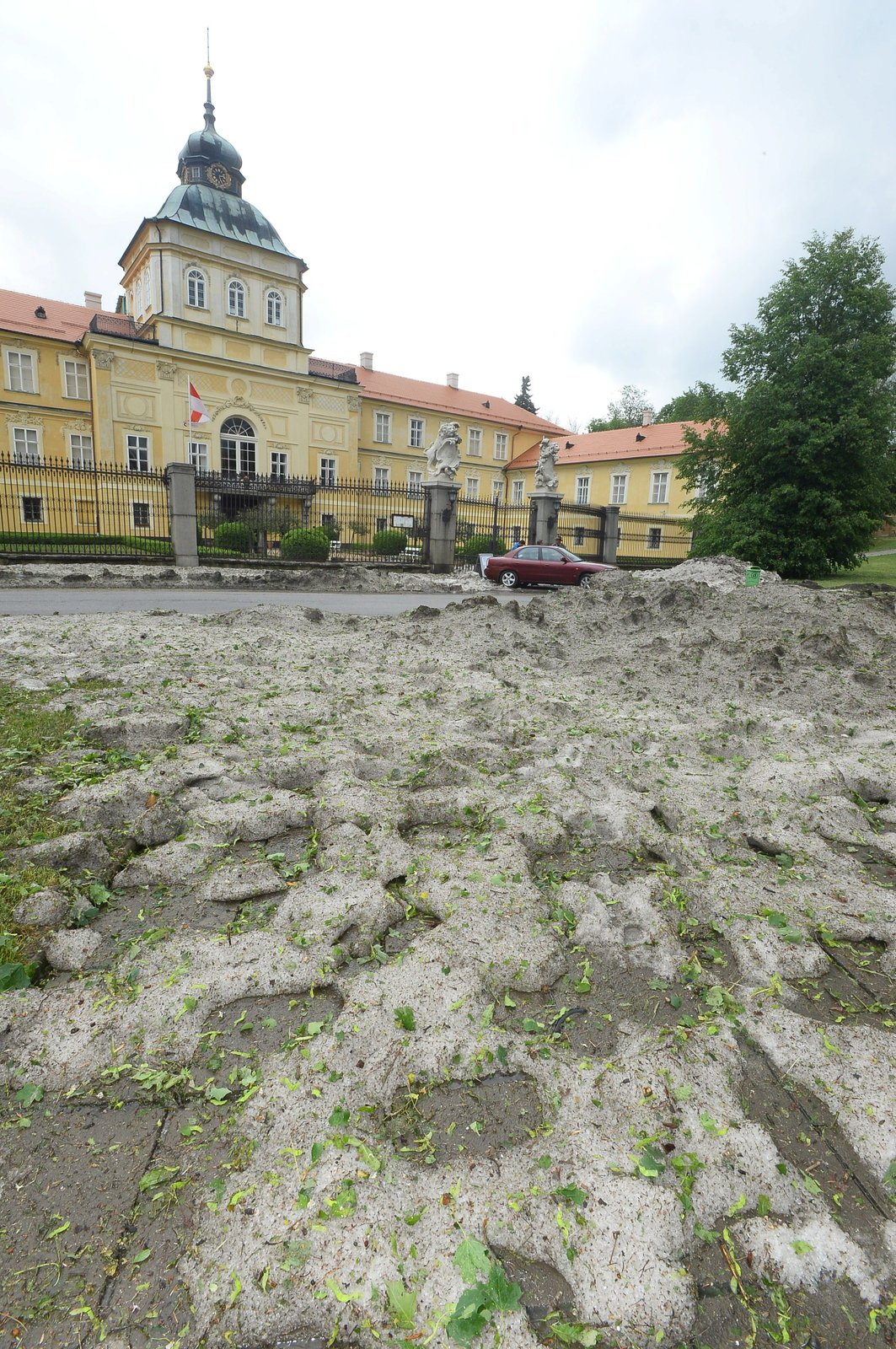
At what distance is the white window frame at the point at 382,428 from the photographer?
45.0 metres

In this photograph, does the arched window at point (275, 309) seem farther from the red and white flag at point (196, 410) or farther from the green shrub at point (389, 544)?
the green shrub at point (389, 544)

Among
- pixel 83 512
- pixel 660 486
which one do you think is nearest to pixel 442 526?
pixel 83 512

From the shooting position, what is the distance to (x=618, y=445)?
45.6 meters

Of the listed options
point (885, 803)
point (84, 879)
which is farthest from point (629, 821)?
point (84, 879)

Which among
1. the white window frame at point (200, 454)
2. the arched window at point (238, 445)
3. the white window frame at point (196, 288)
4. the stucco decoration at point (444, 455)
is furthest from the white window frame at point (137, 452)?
the stucco decoration at point (444, 455)

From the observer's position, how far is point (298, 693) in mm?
5324

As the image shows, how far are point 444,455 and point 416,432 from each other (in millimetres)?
27423

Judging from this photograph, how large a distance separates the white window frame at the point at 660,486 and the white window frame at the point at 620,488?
6.20 ft

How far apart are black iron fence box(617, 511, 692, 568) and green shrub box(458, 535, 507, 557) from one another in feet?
19.0

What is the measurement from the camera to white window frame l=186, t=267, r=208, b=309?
35.2 metres

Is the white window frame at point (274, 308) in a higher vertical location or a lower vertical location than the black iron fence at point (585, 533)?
higher

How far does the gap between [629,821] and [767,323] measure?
86.8ft

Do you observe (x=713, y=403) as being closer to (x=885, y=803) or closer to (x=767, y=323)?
(x=767, y=323)

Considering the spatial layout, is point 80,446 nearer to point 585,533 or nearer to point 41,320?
point 41,320
